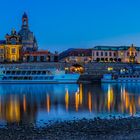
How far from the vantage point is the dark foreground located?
16125mm

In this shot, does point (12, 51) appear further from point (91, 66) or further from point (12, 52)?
point (91, 66)

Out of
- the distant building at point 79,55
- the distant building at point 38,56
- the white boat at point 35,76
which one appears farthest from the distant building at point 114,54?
the white boat at point 35,76

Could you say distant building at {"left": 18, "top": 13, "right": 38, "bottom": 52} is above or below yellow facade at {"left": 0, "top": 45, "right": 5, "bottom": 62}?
above

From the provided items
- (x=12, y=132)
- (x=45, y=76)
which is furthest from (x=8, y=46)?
(x=12, y=132)

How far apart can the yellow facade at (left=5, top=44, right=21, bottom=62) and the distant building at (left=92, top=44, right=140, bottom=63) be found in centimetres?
2209

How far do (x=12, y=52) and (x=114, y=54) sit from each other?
29.5m

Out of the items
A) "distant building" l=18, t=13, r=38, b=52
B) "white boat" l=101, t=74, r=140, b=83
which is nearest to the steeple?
"distant building" l=18, t=13, r=38, b=52

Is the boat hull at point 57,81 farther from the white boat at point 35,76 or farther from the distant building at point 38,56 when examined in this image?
the distant building at point 38,56

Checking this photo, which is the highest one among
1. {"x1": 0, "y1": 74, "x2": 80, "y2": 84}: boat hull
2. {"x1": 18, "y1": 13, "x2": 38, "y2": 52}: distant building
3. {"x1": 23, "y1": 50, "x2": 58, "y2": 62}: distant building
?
{"x1": 18, "y1": 13, "x2": 38, "y2": 52}: distant building

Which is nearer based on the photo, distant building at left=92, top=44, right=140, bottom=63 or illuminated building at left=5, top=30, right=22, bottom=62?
illuminated building at left=5, top=30, right=22, bottom=62

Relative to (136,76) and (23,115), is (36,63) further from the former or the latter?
(23,115)

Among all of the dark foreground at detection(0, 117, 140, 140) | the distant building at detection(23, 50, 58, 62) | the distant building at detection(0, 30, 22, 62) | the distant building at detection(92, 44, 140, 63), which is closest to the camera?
the dark foreground at detection(0, 117, 140, 140)

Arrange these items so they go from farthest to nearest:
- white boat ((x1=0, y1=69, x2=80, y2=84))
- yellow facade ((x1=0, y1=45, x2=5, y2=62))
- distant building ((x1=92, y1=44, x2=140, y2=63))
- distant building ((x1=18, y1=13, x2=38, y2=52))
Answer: distant building ((x1=18, y1=13, x2=38, y2=52)) < distant building ((x1=92, y1=44, x2=140, y2=63)) < yellow facade ((x1=0, y1=45, x2=5, y2=62)) < white boat ((x1=0, y1=69, x2=80, y2=84))

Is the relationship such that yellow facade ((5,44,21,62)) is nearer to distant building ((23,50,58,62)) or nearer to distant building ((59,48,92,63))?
distant building ((23,50,58,62))
